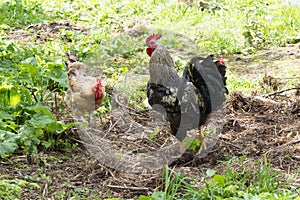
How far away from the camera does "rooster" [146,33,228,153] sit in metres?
4.75

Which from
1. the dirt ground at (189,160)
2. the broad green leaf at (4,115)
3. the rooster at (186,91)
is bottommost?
the dirt ground at (189,160)

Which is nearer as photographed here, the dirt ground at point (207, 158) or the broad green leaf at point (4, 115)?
the dirt ground at point (207, 158)

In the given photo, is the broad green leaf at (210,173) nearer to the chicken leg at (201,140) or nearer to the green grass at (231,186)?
the green grass at (231,186)

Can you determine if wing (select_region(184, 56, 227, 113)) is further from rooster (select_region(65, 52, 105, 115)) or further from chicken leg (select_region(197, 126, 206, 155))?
rooster (select_region(65, 52, 105, 115))

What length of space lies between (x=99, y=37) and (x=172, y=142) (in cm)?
365

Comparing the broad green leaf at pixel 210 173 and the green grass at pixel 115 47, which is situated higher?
the green grass at pixel 115 47

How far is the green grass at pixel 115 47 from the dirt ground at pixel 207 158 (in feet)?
0.44

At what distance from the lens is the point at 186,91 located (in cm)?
475

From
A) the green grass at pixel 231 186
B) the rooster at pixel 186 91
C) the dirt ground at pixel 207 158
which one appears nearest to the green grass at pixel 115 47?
the green grass at pixel 231 186

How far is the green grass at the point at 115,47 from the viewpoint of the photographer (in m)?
4.21

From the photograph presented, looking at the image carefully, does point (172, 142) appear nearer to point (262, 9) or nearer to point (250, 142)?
point (250, 142)

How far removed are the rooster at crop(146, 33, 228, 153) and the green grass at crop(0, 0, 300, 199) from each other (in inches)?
21.1

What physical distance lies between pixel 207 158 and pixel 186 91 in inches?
25.7

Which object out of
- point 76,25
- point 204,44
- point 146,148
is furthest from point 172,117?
point 76,25
